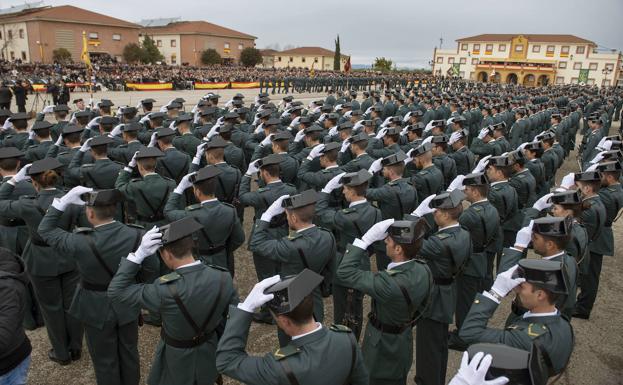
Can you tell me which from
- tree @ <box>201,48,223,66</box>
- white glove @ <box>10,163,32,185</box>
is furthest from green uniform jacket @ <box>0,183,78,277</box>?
A: tree @ <box>201,48,223,66</box>

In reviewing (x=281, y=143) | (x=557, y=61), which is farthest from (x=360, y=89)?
(x=557, y=61)

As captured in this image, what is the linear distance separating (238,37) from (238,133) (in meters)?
78.6

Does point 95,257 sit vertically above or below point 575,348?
above

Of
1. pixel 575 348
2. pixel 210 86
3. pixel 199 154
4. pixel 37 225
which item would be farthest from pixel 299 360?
pixel 210 86

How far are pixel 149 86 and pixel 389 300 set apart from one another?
3578cm

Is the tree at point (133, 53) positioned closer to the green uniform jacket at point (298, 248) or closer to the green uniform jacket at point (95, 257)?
the green uniform jacket at point (95, 257)

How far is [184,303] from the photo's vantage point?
2945 mm

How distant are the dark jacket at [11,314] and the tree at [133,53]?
6769cm

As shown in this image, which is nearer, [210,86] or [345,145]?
[345,145]

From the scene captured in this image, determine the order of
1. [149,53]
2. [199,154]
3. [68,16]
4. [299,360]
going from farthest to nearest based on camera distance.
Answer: [149,53] < [68,16] < [199,154] < [299,360]

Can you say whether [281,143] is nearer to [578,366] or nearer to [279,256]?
[279,256]

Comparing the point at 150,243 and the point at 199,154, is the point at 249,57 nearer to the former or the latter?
the point at 199,154

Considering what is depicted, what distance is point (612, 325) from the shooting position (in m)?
5.70

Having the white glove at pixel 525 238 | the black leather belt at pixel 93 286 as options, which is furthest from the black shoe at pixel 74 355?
the white glove at pixel 525 238
